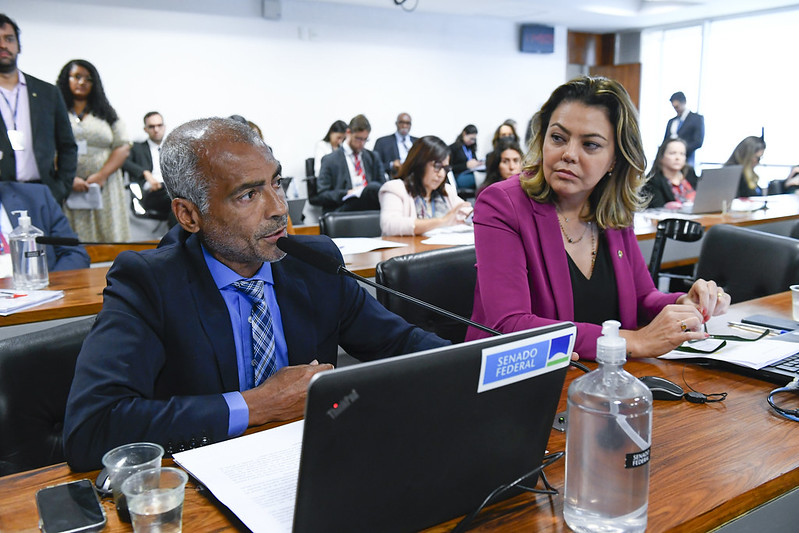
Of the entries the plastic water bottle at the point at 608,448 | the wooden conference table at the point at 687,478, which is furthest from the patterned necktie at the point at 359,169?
the plastic water bottle at the point at 608,448

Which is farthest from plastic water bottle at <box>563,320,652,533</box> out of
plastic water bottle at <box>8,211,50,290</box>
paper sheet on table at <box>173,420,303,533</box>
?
plastic water bottle at <box>8,211,50,290</box>

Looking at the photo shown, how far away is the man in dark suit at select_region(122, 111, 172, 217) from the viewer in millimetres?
6090

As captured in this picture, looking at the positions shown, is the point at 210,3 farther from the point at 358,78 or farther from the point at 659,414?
the point at 659,414

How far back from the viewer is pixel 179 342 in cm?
127

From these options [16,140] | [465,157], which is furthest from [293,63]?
[16,140]

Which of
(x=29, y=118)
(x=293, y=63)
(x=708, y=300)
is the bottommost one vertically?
(x=708, y=300)

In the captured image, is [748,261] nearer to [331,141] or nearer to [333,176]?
[333,176]

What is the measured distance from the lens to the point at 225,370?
131 centimetres

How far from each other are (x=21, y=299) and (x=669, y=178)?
435cm

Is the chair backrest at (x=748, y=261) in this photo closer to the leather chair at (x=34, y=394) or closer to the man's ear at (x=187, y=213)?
the man's ear at (x=187, y=213)

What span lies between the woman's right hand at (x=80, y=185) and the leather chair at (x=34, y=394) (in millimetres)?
4664

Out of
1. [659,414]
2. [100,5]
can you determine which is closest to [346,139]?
[100,5]

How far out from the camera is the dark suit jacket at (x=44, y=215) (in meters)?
2.99

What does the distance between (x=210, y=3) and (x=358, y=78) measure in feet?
6.56
